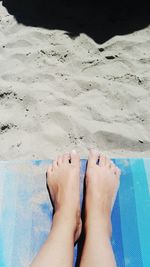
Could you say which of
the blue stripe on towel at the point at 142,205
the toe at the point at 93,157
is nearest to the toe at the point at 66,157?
the toe at the point at 93,157

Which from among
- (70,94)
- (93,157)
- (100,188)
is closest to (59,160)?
(93,157)

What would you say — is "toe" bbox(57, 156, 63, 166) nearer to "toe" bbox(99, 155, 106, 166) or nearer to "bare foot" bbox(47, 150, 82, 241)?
"bare foot" bbox(47, 150, 82, 241)

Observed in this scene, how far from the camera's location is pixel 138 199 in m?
2.06

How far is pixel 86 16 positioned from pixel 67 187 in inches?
67.7

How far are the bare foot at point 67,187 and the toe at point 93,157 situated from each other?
0.07 meters

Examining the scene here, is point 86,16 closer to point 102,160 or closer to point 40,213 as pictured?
point 102,160

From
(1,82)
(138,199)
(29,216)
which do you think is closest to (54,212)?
(29,216)

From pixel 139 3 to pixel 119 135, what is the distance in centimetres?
142

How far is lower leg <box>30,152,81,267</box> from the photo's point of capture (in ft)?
5.22

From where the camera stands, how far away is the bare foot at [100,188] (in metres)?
1.89

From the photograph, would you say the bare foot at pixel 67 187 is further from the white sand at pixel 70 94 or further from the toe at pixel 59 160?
the white sand at pixel 70 94

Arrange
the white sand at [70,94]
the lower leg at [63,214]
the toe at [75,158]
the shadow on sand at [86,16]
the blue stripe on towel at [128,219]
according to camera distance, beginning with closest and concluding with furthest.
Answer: the lower leg at [63,214] → the blue stripe on towel at [128,219] → the toe at [75,158] → the white sand at [70,94] → the shadow on sand at [86,16]

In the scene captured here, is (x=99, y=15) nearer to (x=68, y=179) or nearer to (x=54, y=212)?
(x=68, y=179)

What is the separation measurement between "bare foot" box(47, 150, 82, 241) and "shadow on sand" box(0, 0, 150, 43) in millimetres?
1228
